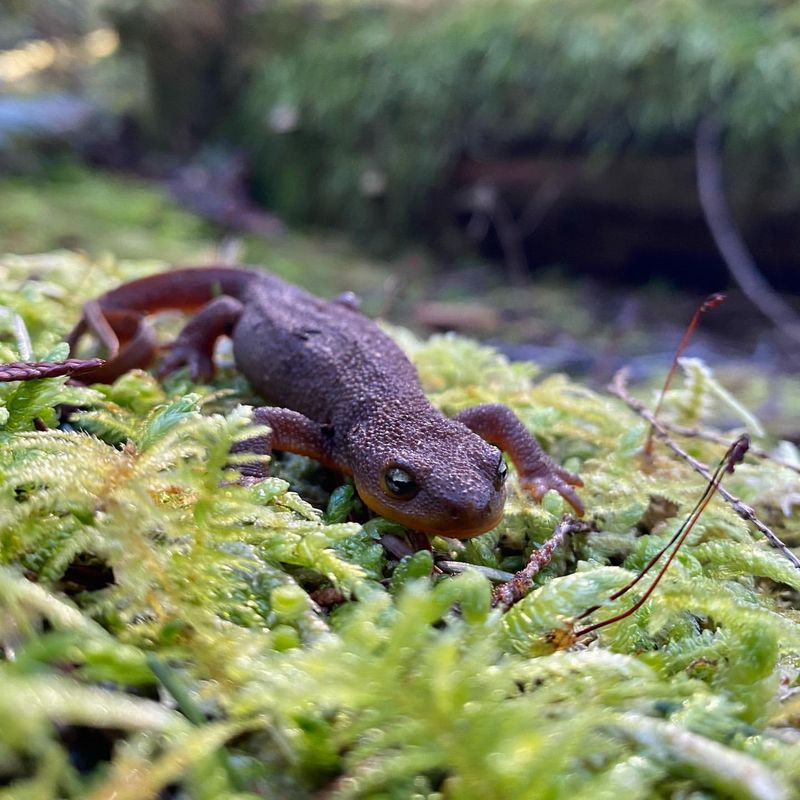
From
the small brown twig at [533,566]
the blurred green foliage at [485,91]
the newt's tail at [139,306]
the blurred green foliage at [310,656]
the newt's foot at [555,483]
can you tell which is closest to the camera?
the blurred green foliage at [310,656]

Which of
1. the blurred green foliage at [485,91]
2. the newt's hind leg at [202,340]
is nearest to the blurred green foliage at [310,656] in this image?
the newt's hind leg at [202,340]

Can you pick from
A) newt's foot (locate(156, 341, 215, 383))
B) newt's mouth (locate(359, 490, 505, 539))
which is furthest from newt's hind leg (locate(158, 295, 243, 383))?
newt's mouth (locate(359, 490, 505, 539))

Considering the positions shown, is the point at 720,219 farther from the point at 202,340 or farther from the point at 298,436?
the point at 298,436

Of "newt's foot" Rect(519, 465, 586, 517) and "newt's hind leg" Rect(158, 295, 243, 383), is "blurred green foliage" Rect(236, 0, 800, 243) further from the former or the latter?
"newt's foot" Rect(519, 465, 586, 517)

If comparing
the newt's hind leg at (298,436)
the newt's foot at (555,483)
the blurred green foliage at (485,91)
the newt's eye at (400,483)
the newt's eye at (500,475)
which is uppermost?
the blurred green foliage at (485,91)

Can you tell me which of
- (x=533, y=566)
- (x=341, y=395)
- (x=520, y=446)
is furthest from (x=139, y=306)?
(x=533, y=566)

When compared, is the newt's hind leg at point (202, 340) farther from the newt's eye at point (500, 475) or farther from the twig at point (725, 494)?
the twig at point (725, 494)

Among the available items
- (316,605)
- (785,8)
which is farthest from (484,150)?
(316,605)

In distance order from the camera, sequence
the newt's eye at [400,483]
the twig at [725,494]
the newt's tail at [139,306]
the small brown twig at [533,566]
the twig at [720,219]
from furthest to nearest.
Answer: the twig at [720,219] → the newt's tail at [139,306] → the newt's eye at [400,483] → the twig at [725,494] → the small brown twig at [533,566]
